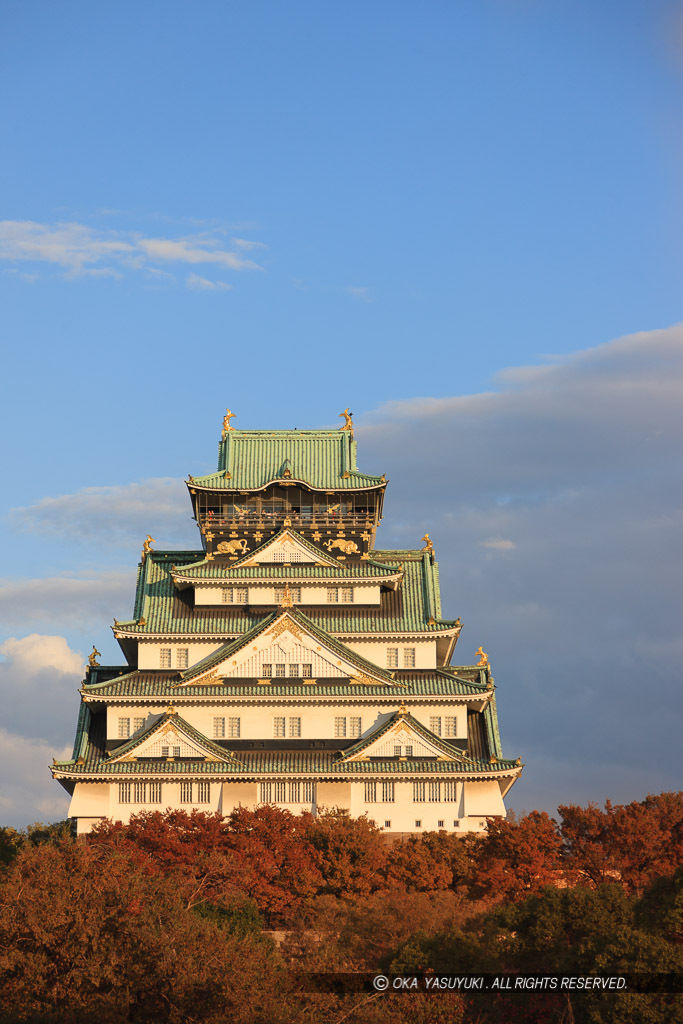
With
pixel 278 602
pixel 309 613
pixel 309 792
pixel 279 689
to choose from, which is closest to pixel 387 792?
pixel 309 792

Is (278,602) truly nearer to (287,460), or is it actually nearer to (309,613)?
(309,613)

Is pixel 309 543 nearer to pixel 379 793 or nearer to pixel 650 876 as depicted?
pixel 379 793

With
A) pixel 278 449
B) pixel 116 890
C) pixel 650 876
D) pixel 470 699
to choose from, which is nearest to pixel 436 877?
pixel 650 876

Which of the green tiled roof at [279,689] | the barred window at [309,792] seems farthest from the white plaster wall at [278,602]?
the barred window at [309,792]

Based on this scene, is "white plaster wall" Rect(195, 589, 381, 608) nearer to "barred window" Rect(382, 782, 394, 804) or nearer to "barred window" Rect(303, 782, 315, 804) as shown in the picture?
"barred window" Rect(382, 782, 394, 804)

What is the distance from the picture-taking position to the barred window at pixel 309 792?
2648 inches

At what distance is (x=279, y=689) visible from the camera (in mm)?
69938

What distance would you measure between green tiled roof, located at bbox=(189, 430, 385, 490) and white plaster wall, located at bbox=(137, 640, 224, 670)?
9.91 m

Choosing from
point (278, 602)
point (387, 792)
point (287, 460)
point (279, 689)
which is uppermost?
point (287, 460)

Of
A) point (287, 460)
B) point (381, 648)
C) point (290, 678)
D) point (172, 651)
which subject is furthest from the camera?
point (287, 460)

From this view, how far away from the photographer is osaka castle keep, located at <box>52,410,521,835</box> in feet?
221

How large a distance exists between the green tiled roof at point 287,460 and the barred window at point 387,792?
18.5m

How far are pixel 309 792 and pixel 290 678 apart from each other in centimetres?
638

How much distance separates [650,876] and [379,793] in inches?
570
